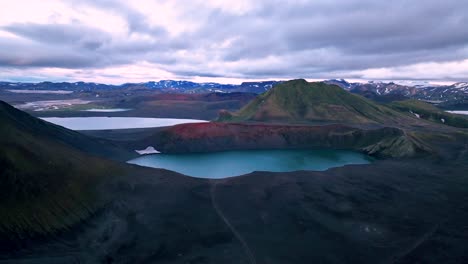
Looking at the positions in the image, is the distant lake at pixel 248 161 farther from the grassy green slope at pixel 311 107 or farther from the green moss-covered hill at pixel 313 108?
the grassy green slope at pixel 311 107

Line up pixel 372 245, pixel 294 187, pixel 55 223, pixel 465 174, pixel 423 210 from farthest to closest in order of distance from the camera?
pixel 465 174 → pixel 294 187 → pixel 423 210 → pixel 55 223 → pixel 372 245

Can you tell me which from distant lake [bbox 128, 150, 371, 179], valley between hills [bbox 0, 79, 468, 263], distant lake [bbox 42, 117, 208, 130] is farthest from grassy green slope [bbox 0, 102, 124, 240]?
distant lake [bbox 42, 117, 208, 130]

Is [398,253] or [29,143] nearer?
[398,253]

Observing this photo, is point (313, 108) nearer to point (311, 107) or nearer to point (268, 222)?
point (311, 107)

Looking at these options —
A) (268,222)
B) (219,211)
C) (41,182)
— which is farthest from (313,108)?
(41,182)

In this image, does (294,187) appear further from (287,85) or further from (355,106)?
(287,85)

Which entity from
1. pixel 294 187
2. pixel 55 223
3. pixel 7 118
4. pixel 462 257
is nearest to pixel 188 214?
pixel 55 223

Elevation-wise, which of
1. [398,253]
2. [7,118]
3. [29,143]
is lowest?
[398,253]

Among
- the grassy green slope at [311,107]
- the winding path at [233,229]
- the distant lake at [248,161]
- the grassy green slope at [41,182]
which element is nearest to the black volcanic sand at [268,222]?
the winding path at [233,229]
